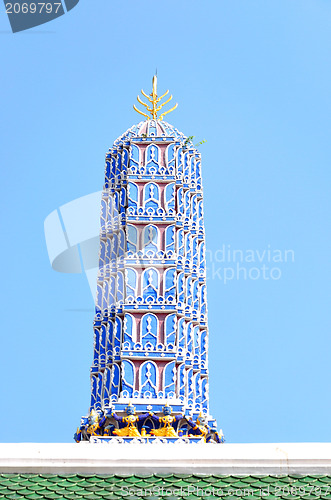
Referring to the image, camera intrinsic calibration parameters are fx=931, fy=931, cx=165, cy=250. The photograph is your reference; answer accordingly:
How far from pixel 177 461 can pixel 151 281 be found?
1622 cm

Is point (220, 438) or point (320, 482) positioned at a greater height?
point (220, 438)

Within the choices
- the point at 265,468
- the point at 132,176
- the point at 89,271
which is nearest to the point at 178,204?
the point at 132,176

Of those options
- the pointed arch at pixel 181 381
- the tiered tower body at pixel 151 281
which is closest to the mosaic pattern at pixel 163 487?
the tiered tower body at pixel 151 281

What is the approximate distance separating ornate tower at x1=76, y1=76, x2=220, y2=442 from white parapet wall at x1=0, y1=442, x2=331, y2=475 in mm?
12837

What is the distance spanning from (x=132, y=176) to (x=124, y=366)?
23.1 ft

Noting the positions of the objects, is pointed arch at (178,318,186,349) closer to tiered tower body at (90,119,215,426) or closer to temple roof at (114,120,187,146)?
tiered tower body at (90,119,215,426)

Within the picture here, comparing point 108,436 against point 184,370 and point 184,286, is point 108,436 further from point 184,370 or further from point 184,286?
point 184,286

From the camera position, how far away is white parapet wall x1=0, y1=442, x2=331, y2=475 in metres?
13.5

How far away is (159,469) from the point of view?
44.3ft

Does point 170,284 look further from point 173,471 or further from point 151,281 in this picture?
point 173,471

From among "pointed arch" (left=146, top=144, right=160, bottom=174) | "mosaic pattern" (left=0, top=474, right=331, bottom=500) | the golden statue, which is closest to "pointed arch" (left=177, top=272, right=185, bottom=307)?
the golden statue

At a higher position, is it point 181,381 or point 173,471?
point 181,381

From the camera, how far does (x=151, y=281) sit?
29.6 m

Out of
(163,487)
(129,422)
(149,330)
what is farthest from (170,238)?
(163,487)
